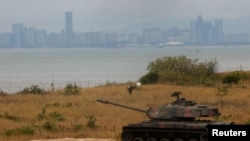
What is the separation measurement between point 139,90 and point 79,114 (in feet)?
54.0

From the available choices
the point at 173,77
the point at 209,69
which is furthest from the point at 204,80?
the point at 209,69

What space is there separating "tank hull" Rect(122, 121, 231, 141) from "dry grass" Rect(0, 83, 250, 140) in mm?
3871

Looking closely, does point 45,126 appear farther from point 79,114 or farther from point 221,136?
point 221,136

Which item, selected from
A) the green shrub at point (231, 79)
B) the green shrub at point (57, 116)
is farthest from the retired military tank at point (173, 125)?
the green shrub at point (231, 79)

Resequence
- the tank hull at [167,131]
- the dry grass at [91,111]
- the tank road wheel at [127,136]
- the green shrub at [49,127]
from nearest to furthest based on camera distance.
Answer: the tank hull at [167,131] < the tank road wheel at [127,136] < the dry grass at [91,111] < the green shrub at [49,127]

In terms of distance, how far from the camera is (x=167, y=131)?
1930cm

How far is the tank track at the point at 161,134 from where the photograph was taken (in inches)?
743

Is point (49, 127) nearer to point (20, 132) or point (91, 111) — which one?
point (20, 132)

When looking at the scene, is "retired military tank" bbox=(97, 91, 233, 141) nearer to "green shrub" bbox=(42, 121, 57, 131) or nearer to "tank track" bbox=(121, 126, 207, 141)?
"tank track" bbox=(121, 126, 207, 141)

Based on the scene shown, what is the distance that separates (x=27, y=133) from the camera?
26266 mm

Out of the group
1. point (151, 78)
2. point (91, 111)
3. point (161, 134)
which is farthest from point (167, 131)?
point (151, 78)

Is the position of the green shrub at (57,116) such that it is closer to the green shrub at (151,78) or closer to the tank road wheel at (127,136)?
the tank road wheel at (127,136)

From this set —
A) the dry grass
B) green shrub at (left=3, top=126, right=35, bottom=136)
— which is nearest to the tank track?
the dry grass

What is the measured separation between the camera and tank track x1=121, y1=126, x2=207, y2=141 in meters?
18.9
